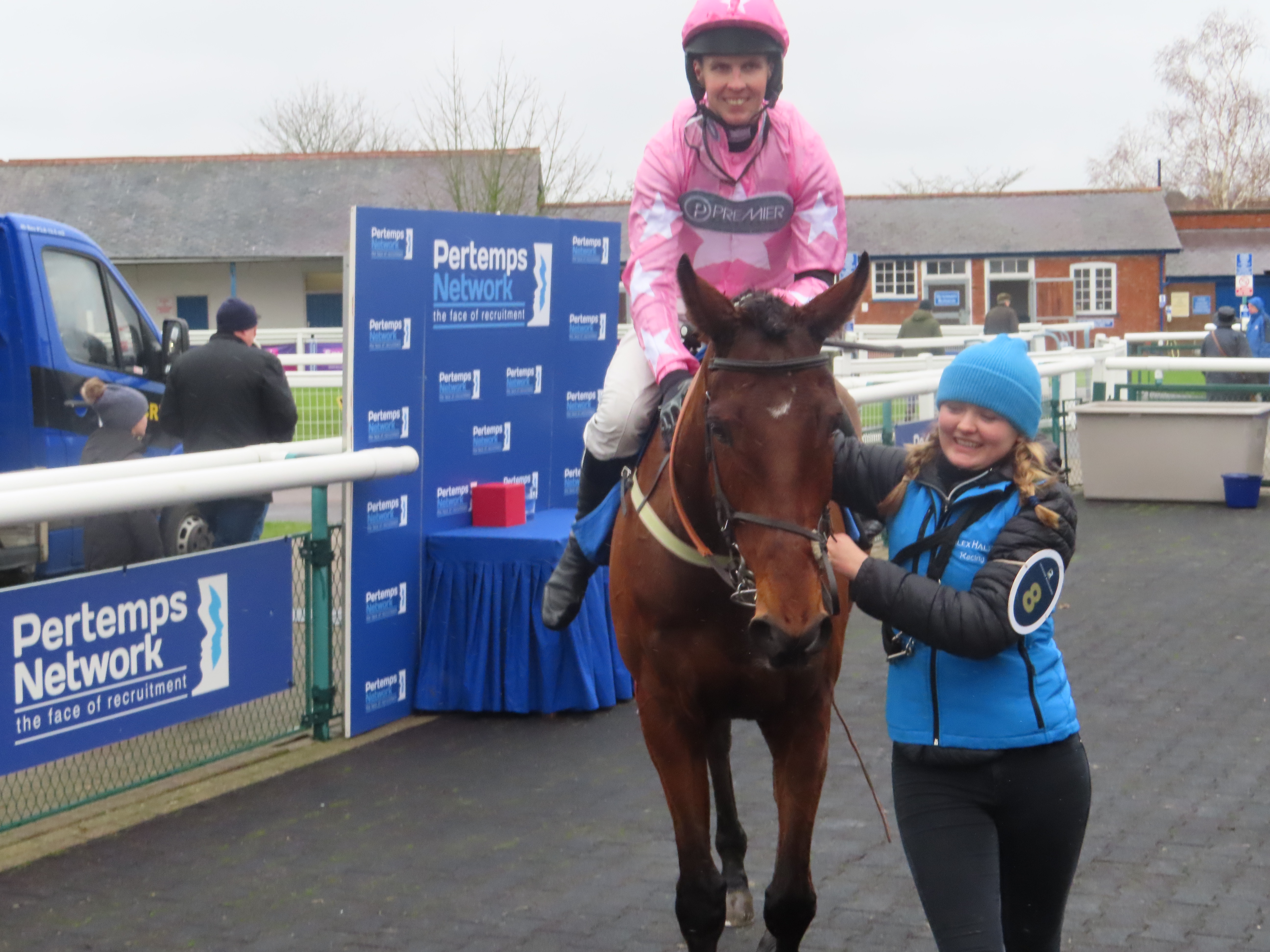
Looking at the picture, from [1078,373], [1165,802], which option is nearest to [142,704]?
[1165,802]

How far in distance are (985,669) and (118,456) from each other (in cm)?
676

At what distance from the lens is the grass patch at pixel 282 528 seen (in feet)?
38.9

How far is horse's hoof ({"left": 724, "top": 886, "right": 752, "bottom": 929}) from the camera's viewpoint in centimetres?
444

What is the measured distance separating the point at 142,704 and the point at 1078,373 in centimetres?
1260

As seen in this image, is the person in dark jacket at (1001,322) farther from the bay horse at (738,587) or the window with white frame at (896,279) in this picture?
the window with white frame at (896,279)

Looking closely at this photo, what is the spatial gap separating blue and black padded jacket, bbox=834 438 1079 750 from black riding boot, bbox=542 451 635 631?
71.4 inches

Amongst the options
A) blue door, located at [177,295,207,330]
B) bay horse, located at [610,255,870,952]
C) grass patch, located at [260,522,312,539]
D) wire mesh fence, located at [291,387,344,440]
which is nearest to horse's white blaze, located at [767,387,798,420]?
bay horse, located at [610,255,870,952]

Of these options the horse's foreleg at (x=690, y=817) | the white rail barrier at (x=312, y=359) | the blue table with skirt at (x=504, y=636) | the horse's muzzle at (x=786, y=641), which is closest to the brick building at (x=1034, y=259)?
the white rail barrier at (x=312, y=359)

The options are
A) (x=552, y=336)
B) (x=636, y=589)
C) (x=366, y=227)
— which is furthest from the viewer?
(x=552, y=336)

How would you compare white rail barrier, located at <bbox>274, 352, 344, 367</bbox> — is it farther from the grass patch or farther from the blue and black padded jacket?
the blue and black padded jacket

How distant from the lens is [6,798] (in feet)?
18.3

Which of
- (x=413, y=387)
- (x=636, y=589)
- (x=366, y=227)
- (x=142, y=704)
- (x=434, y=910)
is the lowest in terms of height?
(x=434, y=910)

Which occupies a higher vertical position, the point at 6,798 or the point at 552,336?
the point at 552,336

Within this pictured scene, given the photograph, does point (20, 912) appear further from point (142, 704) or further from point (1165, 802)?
point (1165, 802)
